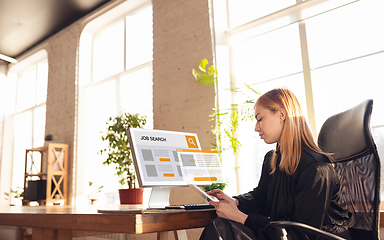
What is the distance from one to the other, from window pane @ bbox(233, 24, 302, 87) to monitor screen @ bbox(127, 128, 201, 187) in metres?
1.69

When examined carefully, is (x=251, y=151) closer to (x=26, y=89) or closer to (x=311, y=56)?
(x=311, y=56)

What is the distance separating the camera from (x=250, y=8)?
12.4 ft

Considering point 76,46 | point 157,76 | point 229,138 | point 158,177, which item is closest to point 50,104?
point 76,46

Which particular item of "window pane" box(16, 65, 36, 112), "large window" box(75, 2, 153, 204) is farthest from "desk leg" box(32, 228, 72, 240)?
"window pane" box(16, 65, 36, 112)

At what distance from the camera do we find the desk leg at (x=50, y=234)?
5.94ft

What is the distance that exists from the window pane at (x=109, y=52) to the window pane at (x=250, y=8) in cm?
213

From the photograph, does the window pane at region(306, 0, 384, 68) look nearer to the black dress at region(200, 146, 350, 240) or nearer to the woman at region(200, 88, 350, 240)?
the woman at region(200, 88, 350, 240)

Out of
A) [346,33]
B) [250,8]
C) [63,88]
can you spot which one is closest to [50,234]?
[346,33]

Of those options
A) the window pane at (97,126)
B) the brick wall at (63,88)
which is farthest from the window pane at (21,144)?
the window pane at (97,126)

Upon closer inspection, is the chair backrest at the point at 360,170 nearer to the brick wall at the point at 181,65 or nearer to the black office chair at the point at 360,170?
the black office chair at the point at 360,170

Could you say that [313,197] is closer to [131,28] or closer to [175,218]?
[175,218]

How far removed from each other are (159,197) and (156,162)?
17 cm

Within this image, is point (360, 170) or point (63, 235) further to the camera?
point (63, 235)

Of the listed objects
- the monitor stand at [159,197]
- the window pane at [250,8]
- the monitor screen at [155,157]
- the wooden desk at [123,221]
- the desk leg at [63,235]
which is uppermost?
the window pane at [250,8]
